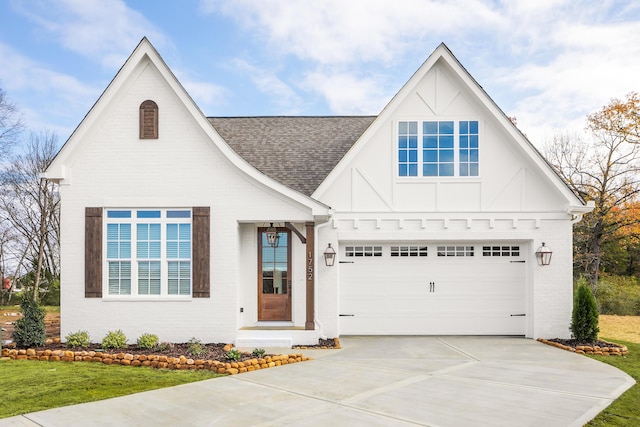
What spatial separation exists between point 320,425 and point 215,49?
13.7 metres

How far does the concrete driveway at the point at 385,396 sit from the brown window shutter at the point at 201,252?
296cm

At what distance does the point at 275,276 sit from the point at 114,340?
3.88 meters

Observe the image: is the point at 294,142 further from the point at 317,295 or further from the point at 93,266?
the point at 93,266

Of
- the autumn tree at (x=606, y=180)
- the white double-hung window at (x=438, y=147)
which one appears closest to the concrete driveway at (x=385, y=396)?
the white double-hung window at (x=438, y=147)

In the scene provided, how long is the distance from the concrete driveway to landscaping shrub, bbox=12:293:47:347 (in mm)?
4911

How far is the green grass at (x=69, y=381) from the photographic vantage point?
669 centimetres

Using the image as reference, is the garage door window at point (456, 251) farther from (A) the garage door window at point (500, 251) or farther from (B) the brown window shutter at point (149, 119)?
(B) the brown window shutter at point (149, 119)

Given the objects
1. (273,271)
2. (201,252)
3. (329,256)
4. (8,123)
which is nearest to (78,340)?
(201,252)

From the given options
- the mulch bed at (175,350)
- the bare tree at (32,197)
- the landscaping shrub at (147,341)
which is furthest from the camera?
the bare tree at (32,197)

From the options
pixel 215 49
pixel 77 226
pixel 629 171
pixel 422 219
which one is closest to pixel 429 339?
pixel 422 219

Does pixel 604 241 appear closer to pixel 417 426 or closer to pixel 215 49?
pixel 215 49

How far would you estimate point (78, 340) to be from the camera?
10.7m

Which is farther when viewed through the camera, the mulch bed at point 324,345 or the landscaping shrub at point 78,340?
the mulch bed at point 324,345

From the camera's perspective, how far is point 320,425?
18.7 feet
